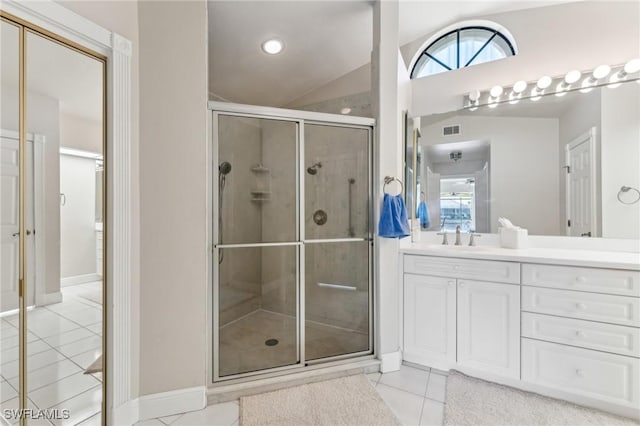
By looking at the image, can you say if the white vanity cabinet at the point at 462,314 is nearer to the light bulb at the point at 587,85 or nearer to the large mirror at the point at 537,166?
the large mirror at the point at 537,166

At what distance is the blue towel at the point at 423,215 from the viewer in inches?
104

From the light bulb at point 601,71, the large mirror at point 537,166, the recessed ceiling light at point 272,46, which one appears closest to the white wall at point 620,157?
the large mirror at point 537,166

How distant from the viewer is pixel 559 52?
217 cm

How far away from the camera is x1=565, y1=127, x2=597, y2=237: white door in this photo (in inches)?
80.6

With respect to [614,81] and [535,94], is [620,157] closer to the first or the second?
[614,81]

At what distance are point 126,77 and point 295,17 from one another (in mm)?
1488

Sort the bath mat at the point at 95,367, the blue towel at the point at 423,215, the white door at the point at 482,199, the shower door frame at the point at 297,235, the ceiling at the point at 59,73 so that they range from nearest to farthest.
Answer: the ceiling at the point at 59,73 → the bath mat at the point at 95,367 → the shower door frame at the point at 297,235 → the white door at the point at 482,199 → the blue towel at the point at 423,215

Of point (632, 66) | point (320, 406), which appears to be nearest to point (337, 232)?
point (320, 406)

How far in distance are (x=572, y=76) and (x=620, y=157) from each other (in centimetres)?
70

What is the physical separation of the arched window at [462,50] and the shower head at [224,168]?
2.09m

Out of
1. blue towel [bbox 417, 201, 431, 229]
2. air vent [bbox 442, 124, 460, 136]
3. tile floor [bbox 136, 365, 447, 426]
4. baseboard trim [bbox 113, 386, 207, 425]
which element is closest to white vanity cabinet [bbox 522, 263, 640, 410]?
tile floor [bbox 136, 365, 447, 426]

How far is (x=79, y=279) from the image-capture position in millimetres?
1492

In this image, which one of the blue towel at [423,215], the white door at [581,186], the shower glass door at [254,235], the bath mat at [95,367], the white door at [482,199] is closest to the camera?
the bath mat at [95,367]

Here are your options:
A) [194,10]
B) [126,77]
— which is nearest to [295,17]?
[194,10]
